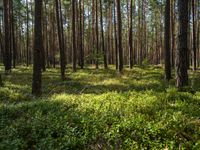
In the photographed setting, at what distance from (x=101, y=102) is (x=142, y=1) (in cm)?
3803

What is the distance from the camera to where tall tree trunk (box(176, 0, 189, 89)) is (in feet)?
39.2

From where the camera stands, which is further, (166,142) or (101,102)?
(101,102)

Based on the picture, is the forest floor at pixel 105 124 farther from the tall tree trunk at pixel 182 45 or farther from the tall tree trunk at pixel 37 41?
the tall tree trunk at pixel 37 41

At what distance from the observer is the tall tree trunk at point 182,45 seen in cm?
1194

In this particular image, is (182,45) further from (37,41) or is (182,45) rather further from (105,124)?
(37,41)

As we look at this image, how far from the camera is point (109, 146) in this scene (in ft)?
21.3

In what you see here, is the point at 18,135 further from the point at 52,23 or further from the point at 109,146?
the point at 52,23

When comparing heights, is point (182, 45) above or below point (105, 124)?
above

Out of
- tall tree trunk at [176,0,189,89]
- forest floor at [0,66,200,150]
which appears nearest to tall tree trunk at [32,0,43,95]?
forest floor at [0,66,200,150]

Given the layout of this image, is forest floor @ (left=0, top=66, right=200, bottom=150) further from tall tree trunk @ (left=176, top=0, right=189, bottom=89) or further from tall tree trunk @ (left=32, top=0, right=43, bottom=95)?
tall tree trunk @ (left=32, top=0, right=43, bottom=95)

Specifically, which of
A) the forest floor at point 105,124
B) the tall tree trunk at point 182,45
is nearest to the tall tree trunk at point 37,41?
the forest floor at point 105,124

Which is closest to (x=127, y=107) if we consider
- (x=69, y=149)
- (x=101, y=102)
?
(x=101, y=102)

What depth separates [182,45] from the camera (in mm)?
11961

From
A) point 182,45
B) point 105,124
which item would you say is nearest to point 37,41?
point 182,45
